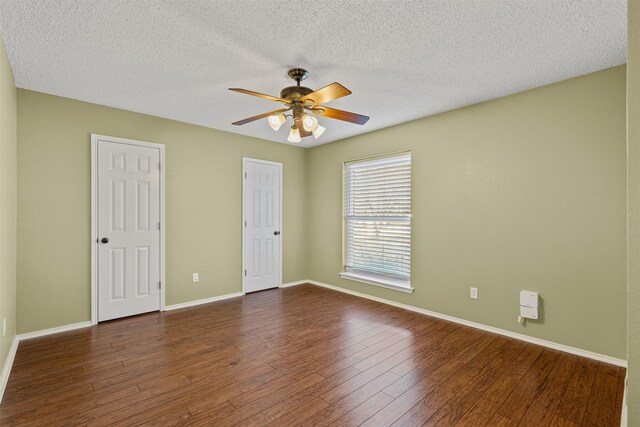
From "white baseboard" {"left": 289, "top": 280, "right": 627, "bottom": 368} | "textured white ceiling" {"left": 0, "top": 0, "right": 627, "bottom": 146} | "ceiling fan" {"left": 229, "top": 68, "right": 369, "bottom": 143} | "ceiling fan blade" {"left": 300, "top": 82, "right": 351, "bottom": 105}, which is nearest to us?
"textured white ceiling" {"left": 0, "top": 0, "right": 627, "bottom": 146}

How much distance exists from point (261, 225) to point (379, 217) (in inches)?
74.8

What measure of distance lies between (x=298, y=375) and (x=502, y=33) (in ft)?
9.47

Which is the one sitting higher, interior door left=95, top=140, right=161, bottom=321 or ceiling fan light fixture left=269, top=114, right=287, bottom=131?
ceiling fan light fixture left=269, top=114, right=287, bottom=131

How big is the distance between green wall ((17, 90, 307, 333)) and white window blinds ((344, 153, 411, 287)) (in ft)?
5.02

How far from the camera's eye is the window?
428cm

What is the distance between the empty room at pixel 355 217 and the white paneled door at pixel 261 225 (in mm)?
119

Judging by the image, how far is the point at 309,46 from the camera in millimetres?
2293

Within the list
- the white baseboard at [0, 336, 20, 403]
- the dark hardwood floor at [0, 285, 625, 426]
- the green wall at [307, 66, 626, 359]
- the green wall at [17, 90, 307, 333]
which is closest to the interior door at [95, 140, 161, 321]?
the green wall at [17, 90, 307, 333]

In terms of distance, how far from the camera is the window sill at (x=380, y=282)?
4.17 m

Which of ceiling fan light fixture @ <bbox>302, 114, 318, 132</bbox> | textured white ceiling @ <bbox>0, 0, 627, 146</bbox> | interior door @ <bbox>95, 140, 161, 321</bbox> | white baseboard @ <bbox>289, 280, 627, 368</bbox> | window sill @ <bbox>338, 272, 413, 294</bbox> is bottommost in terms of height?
white baseboard @ <bbox>289, 280, 627, 368</bbox>

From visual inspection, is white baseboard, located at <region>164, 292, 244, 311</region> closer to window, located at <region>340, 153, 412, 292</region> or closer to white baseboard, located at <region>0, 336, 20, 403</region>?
white baseboard, located at <region>0, 336, 20, 403</region>

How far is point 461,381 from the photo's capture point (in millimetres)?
2357

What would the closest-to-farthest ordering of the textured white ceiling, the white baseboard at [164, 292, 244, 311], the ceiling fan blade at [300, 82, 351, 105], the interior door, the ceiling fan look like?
the textured white ceiling → the ceiling fan blade at [300, 82, 351, 105] → the ceiling fan → the interior door → the white baseboard at [164, 292, 244, 311]

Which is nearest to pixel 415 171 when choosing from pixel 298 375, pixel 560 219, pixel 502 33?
pixel 560 219
